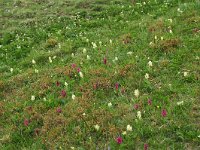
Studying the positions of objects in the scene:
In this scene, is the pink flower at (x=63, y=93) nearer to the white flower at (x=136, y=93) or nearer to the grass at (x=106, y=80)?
the grass at (x=106, y=80)

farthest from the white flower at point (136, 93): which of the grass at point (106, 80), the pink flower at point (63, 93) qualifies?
the pink flower at point (63, 93)

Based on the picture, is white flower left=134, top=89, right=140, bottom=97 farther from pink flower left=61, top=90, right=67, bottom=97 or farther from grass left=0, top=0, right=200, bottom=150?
pink flower left=61, top=90, right=67, bottom=97

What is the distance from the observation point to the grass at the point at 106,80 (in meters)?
10.6

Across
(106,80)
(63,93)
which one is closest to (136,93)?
(106,80)

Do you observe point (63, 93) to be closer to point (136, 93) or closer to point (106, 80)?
point (106, 80)

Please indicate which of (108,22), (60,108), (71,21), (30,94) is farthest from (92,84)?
(71,21)

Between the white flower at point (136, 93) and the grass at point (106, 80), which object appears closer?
the grass at point (106, 80)

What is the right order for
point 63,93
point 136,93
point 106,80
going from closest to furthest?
point 136,93 < point 63,93 < point 106,80

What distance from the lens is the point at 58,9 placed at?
24.3m

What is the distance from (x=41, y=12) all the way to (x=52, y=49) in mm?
6928

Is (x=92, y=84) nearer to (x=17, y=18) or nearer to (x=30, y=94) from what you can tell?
(x=30, y=94)

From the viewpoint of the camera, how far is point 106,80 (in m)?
13.4

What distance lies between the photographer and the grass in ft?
34.8

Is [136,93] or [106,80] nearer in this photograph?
[136,93]
